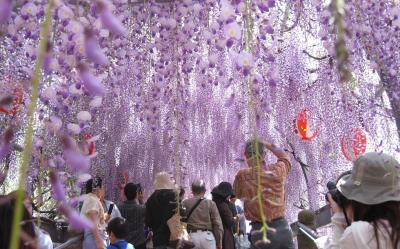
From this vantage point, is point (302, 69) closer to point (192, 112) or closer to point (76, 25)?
point (192, 112)

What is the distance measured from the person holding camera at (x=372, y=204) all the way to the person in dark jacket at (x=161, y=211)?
7.96ft

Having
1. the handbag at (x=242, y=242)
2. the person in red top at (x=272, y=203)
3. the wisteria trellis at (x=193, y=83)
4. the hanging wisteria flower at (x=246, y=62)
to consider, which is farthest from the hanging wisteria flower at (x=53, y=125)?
the handbag at (x=242, y=242)

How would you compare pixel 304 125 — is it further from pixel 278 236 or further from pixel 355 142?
pixel 278 236

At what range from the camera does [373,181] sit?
1748mm

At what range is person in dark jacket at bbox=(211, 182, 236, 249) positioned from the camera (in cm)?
477

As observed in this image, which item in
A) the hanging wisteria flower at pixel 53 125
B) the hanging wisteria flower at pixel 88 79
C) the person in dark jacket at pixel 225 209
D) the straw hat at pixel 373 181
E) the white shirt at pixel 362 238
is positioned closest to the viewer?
the hanging wisteria flower at pixel 88 79

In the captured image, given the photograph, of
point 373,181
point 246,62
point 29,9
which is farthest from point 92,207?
point 373,181

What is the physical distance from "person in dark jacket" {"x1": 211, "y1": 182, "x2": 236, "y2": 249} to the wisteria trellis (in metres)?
0.40

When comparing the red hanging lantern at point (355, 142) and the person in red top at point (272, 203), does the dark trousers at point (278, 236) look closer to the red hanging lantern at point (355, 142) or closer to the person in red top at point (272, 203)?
the person in red top at point (272, 203)

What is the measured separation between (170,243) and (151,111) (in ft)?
3.92

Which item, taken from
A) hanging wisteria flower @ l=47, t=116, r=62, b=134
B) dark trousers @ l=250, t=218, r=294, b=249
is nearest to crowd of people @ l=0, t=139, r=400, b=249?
dark trousers @ l=250, t=218, r=294, b=249

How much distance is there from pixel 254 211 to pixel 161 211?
3.54 ft

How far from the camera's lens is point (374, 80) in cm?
718

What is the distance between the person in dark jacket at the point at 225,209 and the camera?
477 centimetres
